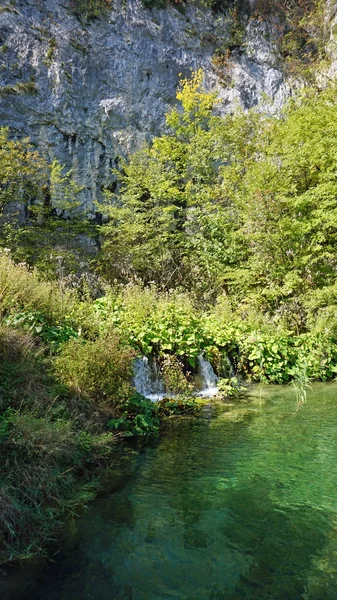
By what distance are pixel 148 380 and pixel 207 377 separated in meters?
1.44

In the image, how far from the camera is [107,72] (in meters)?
19.7

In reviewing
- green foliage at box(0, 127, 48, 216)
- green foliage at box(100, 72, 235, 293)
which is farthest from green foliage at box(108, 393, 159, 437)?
green foliage at box(0, 127, 48, 216)

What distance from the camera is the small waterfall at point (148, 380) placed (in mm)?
7359

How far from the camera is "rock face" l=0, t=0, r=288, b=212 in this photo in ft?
59.9

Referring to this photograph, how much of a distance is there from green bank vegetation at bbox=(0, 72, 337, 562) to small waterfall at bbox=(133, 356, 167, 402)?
0.61 feet

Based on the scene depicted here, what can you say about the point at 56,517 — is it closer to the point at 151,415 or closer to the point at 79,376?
the point at 79,376

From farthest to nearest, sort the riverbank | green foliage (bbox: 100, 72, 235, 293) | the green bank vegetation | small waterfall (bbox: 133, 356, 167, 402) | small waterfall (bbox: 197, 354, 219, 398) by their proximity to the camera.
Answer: green foliage (bbox: 100, 72, 235, 293)
small waterfall (bbox: 197, 354, 219, 398)
small waterfall (bbox: 133, 356, 167, 402)
the green bank vegetation
the riverbank

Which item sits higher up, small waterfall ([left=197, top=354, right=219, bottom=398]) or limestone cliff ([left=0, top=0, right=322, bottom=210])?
limestone cliff ([left=0, top=0, right=322, bottom=210])

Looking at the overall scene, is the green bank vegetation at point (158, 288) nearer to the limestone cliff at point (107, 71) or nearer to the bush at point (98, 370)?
the bush at point (98, 370)

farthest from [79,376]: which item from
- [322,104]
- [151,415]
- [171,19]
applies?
[171,19]

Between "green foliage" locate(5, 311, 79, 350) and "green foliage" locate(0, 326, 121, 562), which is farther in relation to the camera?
"green foliage" locate(5, 311, 79, 350)

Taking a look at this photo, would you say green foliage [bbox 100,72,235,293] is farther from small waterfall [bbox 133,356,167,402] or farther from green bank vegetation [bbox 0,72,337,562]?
small waterfall [bbox 133,356,167,402]

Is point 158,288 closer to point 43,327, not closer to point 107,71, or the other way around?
point 43,327

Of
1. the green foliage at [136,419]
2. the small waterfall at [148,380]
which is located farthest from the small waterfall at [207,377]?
the green foliage at [136,419]
